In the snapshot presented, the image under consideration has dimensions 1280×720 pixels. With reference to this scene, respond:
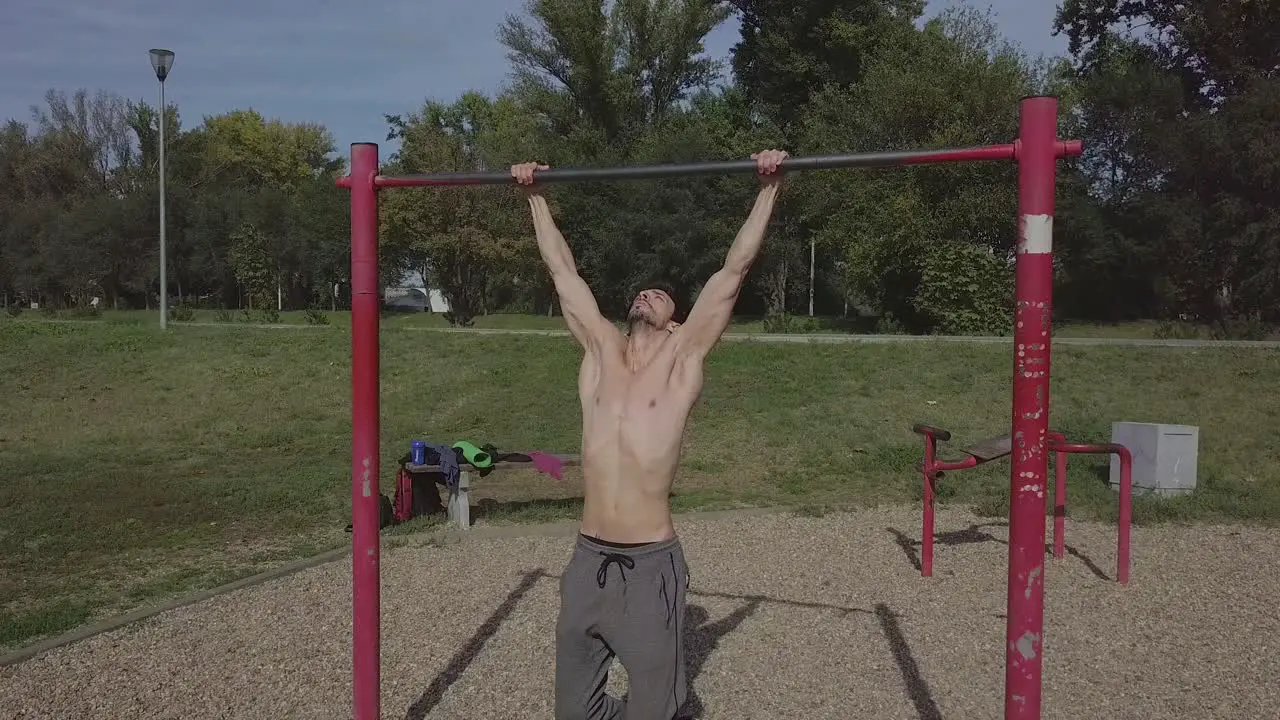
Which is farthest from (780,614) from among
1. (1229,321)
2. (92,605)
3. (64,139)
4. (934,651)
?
(64,139)

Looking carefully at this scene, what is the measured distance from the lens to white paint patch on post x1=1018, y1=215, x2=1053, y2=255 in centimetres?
292

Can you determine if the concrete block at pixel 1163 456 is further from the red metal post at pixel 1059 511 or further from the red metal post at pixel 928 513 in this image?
the red metal post at pixel 928 513

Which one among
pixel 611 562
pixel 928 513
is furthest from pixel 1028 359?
pixel 928 513

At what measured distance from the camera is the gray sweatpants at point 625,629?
3166 mm

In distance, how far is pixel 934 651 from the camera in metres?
5.30

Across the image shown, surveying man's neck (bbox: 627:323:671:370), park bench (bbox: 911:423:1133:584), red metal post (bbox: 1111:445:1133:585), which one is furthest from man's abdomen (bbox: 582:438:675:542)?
red metal post (bbox: 1111:445:1133:585)

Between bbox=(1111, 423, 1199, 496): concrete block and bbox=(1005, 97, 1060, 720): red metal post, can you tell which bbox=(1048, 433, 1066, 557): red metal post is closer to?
bbox=(1111, 423, 1199, 496): concrete block

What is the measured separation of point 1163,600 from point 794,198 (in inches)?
1083

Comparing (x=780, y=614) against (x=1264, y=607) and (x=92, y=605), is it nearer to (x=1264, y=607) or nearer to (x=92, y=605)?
(x=1264, y=607)

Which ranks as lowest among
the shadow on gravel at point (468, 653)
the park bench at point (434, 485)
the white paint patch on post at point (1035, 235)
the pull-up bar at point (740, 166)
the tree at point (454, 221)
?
the shadow on gravel at point (468, 653)

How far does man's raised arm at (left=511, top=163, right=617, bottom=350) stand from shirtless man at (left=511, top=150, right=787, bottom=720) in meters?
0.03

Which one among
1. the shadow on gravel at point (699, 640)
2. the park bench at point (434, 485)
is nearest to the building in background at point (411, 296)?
the park bench at point (434, 485)

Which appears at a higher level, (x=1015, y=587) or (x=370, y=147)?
(x=370, y=147)

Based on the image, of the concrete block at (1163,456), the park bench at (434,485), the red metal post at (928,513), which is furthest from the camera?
the concrete block at (1163,456)
